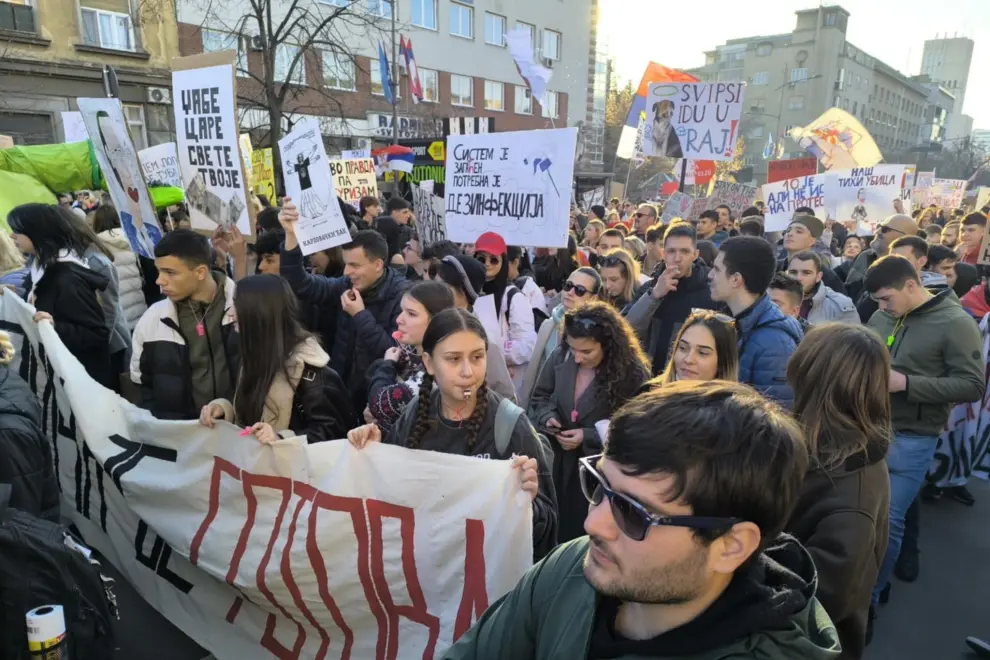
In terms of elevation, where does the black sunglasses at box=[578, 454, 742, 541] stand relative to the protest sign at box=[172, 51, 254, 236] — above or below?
below

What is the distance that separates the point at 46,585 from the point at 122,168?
331 centimetres

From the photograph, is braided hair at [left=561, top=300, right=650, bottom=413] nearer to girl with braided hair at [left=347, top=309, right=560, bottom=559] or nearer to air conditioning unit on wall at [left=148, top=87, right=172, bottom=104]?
girl with braided hair at [left=347, top=309, right=560, bottom=559]

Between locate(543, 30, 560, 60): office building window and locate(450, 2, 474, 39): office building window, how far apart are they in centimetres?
637

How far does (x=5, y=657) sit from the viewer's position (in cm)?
175

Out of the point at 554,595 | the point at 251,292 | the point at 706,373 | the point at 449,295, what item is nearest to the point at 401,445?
the point at 449,295

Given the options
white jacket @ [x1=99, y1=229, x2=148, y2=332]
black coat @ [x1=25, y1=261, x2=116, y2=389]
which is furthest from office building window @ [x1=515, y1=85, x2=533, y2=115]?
black coat @ [x1=25, y1=261, x2=116, y2=389]

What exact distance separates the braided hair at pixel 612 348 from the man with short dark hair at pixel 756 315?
618 millimetres

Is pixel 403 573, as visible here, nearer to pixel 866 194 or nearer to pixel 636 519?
pixel 636 519

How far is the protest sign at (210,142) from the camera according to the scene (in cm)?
376

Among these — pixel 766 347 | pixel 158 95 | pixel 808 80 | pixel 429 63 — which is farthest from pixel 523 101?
pixel 808 80

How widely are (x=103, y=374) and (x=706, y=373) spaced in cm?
417

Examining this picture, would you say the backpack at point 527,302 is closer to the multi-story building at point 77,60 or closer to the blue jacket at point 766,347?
the blue jacket at point 766,347

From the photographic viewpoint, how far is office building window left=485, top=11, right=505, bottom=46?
3459 cm

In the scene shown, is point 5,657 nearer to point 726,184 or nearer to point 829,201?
point 829,201
